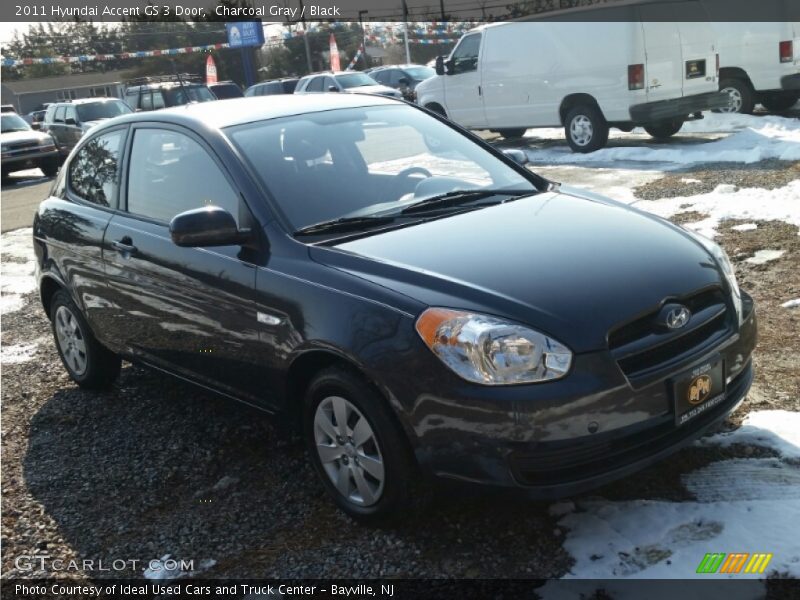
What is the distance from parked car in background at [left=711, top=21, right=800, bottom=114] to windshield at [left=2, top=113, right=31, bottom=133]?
54.7 ft

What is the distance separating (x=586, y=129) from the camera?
Result: 1329 cm

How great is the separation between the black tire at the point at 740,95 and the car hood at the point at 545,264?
11816 mm

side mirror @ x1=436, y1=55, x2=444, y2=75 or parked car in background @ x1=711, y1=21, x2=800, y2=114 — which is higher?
side mirror @ x1=436, y1=55, x2=444, y2=75

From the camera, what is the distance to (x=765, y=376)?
171 inches

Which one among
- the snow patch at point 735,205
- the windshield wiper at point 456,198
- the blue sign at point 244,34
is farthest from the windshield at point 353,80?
the windshield wiper at point 456,198

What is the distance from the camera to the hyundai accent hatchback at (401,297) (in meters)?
2.91

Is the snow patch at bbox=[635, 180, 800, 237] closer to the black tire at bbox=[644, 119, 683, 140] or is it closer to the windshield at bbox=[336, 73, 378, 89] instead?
the black tire at bbox=[644, 119, 683, 140]

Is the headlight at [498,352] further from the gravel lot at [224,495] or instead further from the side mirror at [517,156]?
the side mirror at [517,156]

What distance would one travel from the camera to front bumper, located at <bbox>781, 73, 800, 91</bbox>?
1373 cm

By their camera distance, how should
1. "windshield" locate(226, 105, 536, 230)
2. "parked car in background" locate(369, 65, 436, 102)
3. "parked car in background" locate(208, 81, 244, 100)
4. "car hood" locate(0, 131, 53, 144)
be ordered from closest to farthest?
"windshield" locate(226, 105, 536, 230) → "car hood" locate(0, 131, 53, 144) → "parked car in background" locate(369, 65, 436, 102) → "parked car in background" locate(208, 81, 244, 100)

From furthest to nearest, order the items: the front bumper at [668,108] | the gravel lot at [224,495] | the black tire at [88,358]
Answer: the front bumper at [668,108]
the black tire at [88,358]
the gravel lot at [224,495]

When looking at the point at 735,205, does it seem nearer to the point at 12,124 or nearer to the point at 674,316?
the point at 674,316

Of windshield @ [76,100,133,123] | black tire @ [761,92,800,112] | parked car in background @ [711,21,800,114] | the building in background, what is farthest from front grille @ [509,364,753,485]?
the building in background

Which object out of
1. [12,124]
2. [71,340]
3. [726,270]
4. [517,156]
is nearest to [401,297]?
[726,270]
